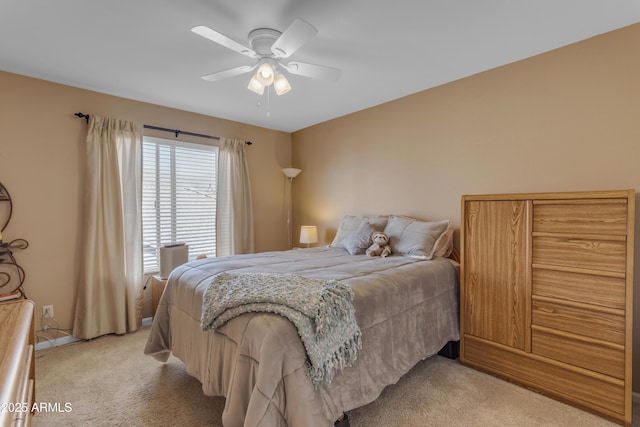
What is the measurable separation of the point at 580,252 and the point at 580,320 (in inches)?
16.3

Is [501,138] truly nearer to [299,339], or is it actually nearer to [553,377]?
[553,377]

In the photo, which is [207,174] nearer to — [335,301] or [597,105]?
[335,301]

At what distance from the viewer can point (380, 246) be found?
286cm

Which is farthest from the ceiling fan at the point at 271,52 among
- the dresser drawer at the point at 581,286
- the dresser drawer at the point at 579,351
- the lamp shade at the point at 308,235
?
the dresser drawer at the point at 579,351

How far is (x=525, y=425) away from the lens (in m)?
1.73

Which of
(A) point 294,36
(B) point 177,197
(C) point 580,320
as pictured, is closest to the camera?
(A) point 294,36

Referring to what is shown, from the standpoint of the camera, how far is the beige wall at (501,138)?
2.06 m

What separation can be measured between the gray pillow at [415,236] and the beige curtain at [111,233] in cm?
265

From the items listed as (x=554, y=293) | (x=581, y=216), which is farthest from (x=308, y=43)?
(x=554, y=293)

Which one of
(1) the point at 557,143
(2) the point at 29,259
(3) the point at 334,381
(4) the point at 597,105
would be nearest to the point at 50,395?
(2) the point at 29,259

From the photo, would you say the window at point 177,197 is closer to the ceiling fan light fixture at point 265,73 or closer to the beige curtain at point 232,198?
the beige curtain at point 232,198

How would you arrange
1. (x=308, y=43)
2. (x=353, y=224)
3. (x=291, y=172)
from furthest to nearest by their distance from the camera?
(x=291, y=172) → (x=353, y=224) → (x=308, y=43)

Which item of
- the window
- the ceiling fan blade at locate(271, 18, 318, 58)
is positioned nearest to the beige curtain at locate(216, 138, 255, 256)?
the window

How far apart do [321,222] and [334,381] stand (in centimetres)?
282
